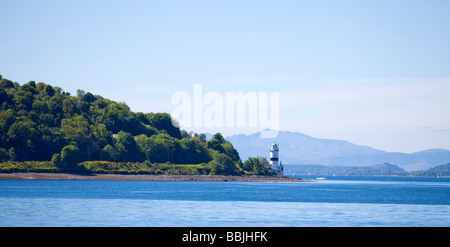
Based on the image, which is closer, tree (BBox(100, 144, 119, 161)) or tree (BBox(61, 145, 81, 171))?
tree (BBox(61, 145, 81, 171))

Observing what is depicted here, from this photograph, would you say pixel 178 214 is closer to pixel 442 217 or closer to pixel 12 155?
pixel 442 217

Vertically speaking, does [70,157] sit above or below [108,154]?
below

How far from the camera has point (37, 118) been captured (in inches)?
7682

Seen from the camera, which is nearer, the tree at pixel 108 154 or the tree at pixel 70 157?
the tree at pixel 70 157

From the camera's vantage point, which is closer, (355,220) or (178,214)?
(355,220)

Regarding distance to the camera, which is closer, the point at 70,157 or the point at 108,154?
the point at 70,157

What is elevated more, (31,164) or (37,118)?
(37,118)
